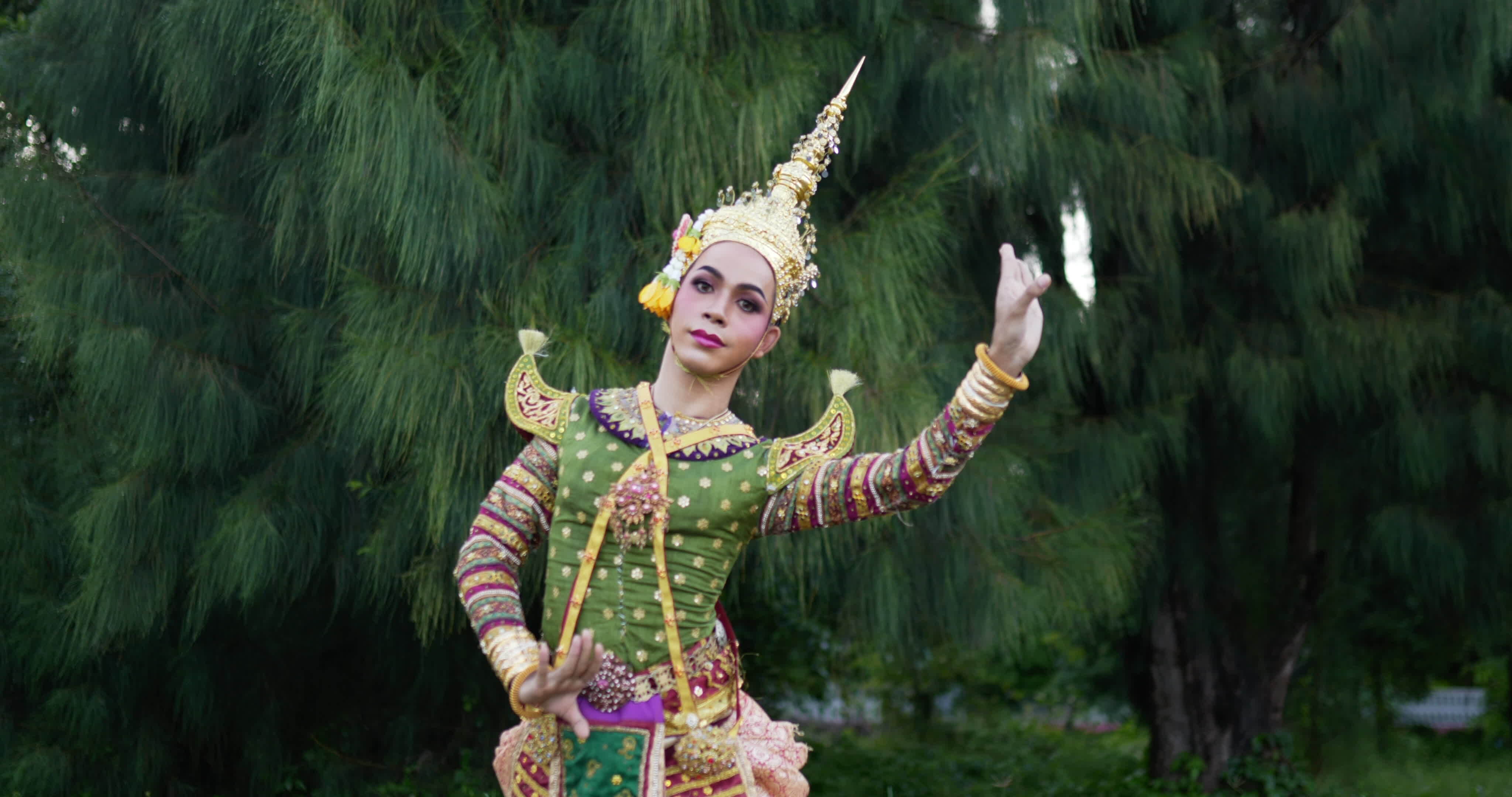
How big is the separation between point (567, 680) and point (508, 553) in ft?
1.41

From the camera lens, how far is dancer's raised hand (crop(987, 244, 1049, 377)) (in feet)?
6.77

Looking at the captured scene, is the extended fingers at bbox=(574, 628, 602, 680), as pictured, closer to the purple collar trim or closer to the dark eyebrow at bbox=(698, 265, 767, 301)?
the purple collar trim

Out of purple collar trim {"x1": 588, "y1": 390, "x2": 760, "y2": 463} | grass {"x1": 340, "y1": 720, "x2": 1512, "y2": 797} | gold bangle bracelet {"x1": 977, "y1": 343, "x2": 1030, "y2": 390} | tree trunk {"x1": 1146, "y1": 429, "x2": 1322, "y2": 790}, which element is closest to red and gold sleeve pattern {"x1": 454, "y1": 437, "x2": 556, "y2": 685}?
purple collar trim {"x1": 588, "y1": 390, "x2": 760, "y2": 463}

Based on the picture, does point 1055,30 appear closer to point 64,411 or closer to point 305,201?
point 305,201

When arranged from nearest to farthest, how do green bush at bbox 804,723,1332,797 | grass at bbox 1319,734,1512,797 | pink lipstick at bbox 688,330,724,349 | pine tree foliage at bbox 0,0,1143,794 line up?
1. pink lipstick at bbox 688,330,724,349
2. pine tree foliage at bbox 0,0,1143,794
3. green bush at bbox 804,723,1332,797
4. grass at bbox 1319,734,1512,797

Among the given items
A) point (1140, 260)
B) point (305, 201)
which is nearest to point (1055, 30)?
point (1140, 260)

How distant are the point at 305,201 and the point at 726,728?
205 centimetres

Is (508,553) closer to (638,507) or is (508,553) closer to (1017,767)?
(638,507)

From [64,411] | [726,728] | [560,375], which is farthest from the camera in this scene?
[64,411]

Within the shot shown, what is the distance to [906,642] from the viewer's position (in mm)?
4277

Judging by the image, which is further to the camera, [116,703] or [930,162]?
[116,703]

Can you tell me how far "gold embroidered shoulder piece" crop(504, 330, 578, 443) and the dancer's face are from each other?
0.24 metres

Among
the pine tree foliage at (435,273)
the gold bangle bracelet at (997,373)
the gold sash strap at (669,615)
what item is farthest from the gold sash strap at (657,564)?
the pine tree foliage at (435,273)

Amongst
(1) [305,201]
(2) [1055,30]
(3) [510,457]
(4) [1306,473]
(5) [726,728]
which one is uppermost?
(2) [1055,30]
